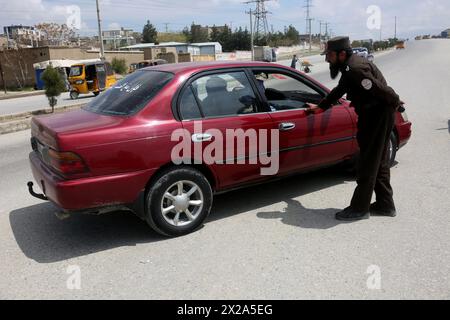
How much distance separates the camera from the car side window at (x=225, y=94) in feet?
14.0

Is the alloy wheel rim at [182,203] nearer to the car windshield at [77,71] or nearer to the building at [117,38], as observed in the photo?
the car windshield at [77,71]

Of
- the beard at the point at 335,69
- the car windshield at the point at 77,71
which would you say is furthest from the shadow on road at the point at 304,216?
the car windshield at the point at 77,71

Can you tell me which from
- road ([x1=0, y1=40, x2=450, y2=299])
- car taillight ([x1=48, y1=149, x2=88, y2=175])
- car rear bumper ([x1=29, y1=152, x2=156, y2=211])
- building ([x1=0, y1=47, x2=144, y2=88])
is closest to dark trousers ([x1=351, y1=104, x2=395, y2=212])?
road ([x1=0, y1=40, x2=450, y2=299])

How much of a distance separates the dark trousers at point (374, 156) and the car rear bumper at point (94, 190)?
2105 mm

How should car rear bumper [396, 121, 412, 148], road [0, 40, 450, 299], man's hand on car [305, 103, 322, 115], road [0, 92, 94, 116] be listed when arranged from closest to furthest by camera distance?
road [0, 40, 450, 299], man's hand on car [305, 103, 322, 115], car rear bumper [396, 121, 412, 148], road [0, 92, 94, 116]

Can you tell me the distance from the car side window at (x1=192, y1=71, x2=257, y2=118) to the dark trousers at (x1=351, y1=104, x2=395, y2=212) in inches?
44.6

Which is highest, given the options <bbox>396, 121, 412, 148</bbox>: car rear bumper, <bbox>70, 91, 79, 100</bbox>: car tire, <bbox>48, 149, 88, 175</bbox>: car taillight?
<bbox>48, 149, 88, 175</bbox>: car taillight

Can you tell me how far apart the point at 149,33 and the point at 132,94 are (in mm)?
123259

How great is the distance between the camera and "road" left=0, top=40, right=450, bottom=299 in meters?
3.21

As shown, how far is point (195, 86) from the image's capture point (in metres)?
4.25

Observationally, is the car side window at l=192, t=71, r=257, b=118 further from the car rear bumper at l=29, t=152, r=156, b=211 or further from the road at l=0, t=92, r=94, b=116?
the road at l=0, t=92, r=94, b=116

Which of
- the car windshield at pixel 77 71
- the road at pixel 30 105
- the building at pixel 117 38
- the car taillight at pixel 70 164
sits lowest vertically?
the road at pixel 30 105

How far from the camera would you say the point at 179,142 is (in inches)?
156
